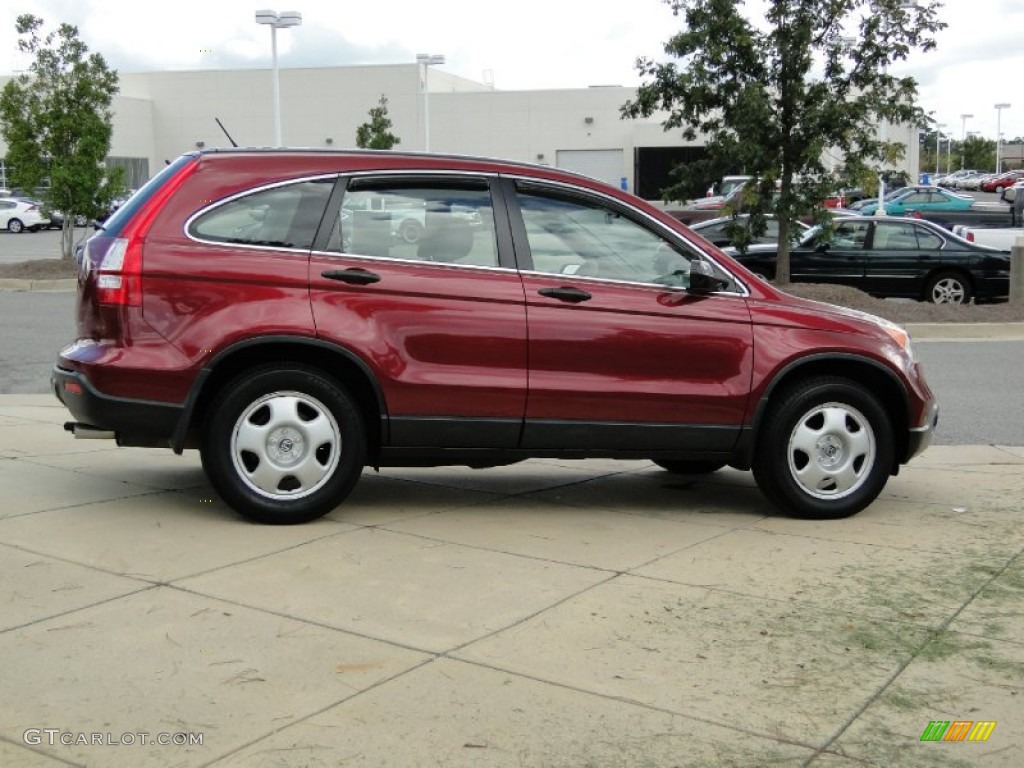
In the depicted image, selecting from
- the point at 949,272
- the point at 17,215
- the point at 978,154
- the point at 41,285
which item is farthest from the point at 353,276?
the point at 978,154

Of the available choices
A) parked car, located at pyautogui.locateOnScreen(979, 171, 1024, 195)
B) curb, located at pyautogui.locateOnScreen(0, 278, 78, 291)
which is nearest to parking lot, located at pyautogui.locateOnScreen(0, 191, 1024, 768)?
curb, located at pyautogui.locateOnScreen(0, 278, 78, 291)

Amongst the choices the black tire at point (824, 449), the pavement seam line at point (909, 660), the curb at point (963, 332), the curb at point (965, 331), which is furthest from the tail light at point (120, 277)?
the curb at point (963, 332)

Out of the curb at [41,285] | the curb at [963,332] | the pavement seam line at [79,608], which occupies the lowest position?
the pavement seam line at [79,608]

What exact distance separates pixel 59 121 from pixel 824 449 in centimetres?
2105

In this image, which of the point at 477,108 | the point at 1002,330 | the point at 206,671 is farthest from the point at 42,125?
the point at 477,108

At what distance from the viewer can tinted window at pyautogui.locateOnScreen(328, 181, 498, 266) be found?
624cm

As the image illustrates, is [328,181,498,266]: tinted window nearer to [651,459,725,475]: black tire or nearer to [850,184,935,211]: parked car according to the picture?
[651,459,725,475]: black tire

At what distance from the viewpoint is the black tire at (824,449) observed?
6477 mm

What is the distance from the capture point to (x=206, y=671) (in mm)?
4203

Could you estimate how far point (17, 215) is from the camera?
47.7 metres

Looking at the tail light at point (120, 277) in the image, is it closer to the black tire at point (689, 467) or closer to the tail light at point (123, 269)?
the tail light at point (123, 269)

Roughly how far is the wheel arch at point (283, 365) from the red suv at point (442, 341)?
0.01 m

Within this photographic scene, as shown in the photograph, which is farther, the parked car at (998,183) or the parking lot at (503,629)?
the parked car at (998,183)

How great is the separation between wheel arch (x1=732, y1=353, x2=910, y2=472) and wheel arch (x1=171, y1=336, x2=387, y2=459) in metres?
1.90
